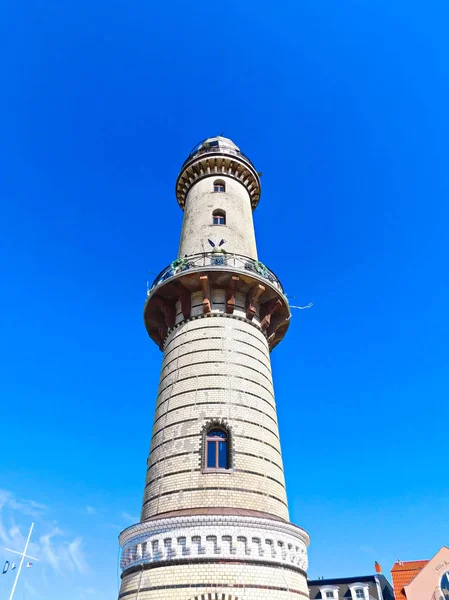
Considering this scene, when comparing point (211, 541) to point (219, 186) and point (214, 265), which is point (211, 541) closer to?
point (214, 265)

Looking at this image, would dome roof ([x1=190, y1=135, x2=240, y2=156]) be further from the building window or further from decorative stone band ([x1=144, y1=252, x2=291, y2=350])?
decorative stone band ([x1=144, y1=252, x2=291, y2=350])

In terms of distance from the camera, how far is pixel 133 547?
37.4 ft

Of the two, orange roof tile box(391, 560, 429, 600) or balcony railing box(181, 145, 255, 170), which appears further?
orange roof tile box(391, 560, 429, 600)

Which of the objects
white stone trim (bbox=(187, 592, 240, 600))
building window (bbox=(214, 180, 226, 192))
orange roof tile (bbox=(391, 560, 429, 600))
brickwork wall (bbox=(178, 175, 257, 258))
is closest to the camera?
white stone trim (bbox=(187, 592, 240, 600))

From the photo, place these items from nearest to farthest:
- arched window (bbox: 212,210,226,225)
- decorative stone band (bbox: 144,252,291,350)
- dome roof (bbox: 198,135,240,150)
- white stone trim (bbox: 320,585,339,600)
→ decorative stone band (bbox: 144,252,291,350)
arched window (bbox: 212,210,226,225)
dome roof (bbox: 198,135,240,150)
white stone trim (bbox: 320,585,339,600)

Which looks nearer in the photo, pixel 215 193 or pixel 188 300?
pixel 188 300

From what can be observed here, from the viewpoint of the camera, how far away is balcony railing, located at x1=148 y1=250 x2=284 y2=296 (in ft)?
51.6

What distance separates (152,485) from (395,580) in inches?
1104

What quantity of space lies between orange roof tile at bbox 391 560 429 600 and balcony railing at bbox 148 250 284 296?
27.1 m

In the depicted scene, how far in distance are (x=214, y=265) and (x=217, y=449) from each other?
639cm

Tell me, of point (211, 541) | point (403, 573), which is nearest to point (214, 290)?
point (211, 541)

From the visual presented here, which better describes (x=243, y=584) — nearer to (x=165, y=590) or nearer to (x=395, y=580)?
(x=165, y=590)

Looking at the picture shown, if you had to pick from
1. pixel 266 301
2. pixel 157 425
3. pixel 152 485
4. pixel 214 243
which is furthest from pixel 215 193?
pixel 152 485

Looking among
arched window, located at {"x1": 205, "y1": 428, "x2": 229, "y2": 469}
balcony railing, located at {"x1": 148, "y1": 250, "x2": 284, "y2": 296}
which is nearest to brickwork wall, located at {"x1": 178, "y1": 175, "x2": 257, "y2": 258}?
balcony railing, located at {"x1": 148, "y1": 250, "x2": 284, "y2": 296}
